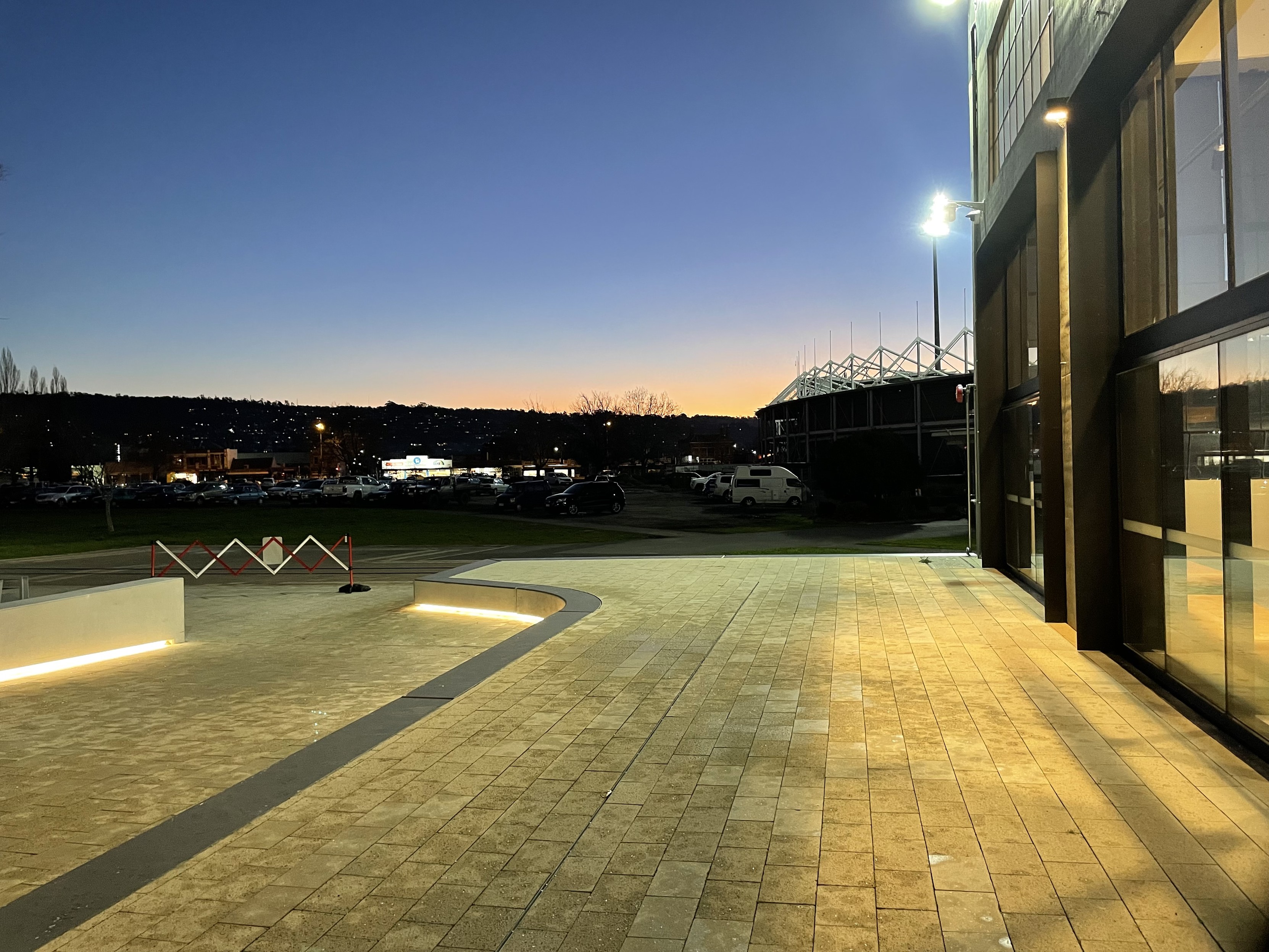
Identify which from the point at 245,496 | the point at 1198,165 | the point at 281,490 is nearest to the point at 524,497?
the point at 245,496

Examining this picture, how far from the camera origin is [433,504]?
48.7m

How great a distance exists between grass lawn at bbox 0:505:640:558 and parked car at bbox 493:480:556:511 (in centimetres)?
210

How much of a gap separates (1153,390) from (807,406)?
233 feet

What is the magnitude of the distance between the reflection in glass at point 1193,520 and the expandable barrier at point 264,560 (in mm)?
11988

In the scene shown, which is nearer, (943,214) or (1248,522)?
(1248,522)

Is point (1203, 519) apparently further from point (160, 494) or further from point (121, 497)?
point (121, 497)

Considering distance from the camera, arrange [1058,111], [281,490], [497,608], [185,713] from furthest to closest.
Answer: [281,490]
[497,608]
[1058,111]
[185,713]

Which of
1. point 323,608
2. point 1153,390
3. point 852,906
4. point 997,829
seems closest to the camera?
point 852,906

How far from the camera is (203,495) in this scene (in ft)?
192

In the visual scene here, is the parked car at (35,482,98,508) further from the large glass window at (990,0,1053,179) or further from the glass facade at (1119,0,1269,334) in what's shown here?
the glass facade at (1119,0,1269,334)

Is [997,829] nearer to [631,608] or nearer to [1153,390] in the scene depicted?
[1153,390]

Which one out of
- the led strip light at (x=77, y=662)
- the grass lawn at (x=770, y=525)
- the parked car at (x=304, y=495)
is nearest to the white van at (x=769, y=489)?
the grass lawn at (x=770, y=525)

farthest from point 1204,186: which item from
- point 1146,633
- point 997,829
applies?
point 997,829

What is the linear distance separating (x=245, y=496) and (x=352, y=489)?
256 inches
